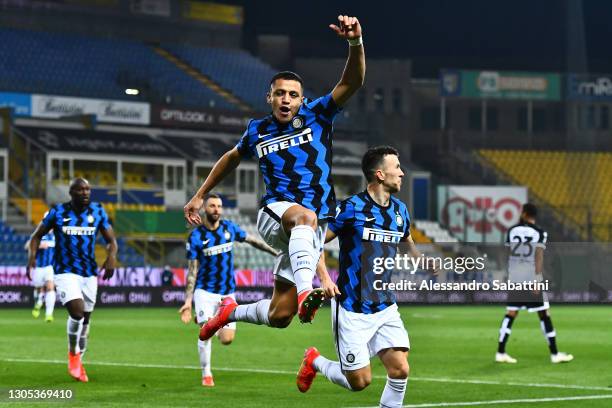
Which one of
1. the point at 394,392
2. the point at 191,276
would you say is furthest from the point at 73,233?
the point at 394,392

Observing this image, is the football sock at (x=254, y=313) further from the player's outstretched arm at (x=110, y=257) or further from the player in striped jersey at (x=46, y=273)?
the player in striped jersey at (x=46, y=273)

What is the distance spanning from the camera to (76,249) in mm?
15609

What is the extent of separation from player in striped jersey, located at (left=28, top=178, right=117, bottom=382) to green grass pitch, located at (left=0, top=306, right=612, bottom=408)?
0.70m

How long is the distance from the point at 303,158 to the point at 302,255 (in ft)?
2.71

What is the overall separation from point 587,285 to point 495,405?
1452 inches

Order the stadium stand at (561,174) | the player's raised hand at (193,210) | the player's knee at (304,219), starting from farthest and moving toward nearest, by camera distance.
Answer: the stadium stand at (561,174) → the player's raised hand at (193,210) → the player's knee at (304,219)

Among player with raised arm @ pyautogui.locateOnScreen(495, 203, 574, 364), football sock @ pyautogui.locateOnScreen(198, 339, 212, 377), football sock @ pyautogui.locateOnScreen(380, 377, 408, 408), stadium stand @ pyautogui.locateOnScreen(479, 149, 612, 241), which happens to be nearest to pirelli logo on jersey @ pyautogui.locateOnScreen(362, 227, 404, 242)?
football sock @ pyautogui.locateOnScreen(380, 377, 408, 408)

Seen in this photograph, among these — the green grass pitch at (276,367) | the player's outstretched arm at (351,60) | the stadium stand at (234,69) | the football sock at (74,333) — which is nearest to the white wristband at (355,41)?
the player's outstretched arm at (351,60)

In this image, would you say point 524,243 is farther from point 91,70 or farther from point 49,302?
point 91,70

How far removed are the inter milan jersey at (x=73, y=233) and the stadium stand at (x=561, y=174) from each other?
146 ft

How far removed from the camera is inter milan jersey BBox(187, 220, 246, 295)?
612 inches

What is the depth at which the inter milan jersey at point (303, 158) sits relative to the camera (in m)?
9.41

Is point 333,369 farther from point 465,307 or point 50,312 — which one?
point 465,307

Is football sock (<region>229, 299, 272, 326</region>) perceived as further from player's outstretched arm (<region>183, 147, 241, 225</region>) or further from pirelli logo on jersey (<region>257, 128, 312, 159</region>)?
pirelli logo on jersey (<region>257, 128, 312, 159</region>)
